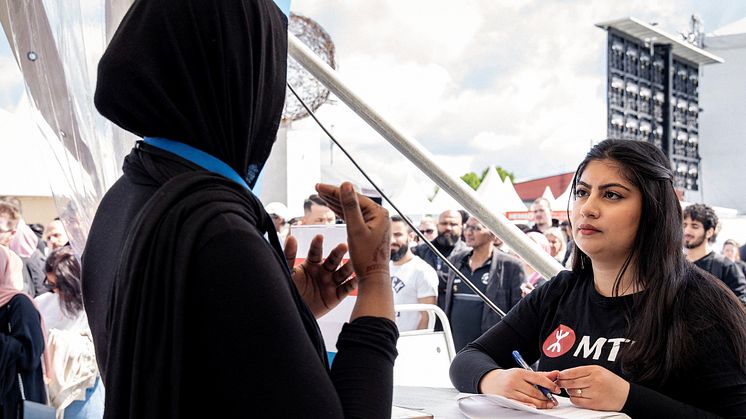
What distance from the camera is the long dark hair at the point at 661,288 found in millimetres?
1572

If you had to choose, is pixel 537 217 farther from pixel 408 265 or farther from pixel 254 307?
pixel 254 307

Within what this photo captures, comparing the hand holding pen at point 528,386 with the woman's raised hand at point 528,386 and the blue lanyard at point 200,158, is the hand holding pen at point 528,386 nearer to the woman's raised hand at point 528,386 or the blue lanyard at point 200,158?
the woman's raised hand at point 528,386

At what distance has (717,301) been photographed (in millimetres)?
1634

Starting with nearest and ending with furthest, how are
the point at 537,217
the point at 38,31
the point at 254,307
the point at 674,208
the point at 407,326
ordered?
the point at 254,307, the point at 674,208, the point at 38,31, the point at 407,326, the point at 537,217

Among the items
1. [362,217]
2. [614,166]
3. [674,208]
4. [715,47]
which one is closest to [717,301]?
[674,208]

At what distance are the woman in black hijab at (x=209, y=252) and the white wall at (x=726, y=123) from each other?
112 feet

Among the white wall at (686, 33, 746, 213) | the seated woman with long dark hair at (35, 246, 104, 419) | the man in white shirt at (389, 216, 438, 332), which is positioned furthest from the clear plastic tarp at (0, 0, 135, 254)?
the white wall at (686, 33, 746, 213)

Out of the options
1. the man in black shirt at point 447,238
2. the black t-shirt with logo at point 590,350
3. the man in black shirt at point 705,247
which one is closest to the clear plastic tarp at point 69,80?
the black t-shirt with logo at point 590,350

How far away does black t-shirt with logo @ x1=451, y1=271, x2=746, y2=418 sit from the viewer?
153cm

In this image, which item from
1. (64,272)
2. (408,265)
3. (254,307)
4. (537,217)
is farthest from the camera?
(537,217)

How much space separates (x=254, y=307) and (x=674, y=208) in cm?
125

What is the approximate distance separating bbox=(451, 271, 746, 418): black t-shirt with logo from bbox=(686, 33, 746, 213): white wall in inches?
1298

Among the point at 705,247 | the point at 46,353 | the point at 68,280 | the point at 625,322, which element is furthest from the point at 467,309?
the point at 625,322

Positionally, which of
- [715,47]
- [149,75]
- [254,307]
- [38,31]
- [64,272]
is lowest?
[64,272]
